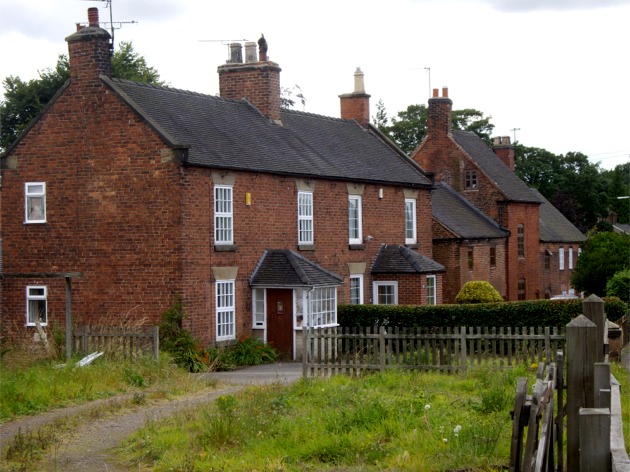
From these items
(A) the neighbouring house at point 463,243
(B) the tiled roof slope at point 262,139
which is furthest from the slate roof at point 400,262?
(A) the neighbouring house at point 463,243

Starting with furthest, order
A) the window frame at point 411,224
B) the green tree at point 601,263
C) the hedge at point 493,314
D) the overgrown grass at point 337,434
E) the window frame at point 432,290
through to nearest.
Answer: the green tree at point 601,263 → the window frame at point 411,224 → the window frame at point 432,290 → the hedge at point 493,314 → the overgrown grass at point 337,434

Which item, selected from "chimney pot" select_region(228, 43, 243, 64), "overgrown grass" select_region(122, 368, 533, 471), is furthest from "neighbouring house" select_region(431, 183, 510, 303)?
"overgrown grass" select_region(122, 368, 533, 471)

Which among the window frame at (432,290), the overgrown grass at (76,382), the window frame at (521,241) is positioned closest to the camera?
the overgrown grass at (76,382)

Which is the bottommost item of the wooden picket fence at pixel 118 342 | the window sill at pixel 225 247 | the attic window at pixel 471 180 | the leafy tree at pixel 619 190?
the wooden picket fence at pixel 118 342

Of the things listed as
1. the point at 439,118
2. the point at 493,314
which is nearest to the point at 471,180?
the point at 439,118

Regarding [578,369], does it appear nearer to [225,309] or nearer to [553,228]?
[225,309]

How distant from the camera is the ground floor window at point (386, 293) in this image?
3566 cm

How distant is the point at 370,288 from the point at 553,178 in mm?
50364

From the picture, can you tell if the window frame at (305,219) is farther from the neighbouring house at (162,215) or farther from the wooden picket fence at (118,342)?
the wooden picket fence at (118,342)

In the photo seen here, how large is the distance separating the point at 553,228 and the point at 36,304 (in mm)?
37079

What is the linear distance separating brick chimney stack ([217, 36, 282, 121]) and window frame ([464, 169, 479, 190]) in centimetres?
1679

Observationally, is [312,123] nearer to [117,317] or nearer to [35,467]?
[117,317]

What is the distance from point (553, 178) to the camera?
82312 millimetres

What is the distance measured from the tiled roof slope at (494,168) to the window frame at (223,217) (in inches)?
900
